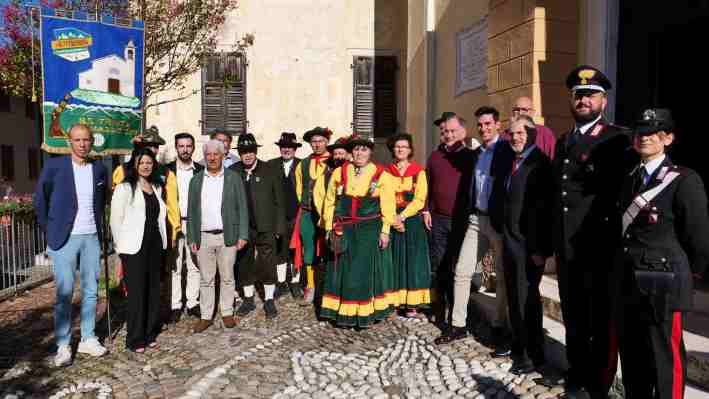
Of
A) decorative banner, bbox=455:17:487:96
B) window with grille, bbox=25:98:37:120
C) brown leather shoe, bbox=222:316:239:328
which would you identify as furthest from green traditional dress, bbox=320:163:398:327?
window with grille, bbox=25:98:37:120

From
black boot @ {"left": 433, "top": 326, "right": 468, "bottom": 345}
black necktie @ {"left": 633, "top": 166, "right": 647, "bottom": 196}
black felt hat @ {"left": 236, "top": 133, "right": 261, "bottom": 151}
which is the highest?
black felt hat @ {"left": 236, "top": 133, "right": 261, "bottom": 151}

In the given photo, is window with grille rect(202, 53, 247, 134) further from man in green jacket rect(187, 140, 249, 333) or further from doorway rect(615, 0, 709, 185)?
doorway rect(615, 0, 709, 185)

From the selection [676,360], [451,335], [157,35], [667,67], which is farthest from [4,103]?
[676,360]

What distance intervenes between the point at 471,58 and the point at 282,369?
6.09 metres

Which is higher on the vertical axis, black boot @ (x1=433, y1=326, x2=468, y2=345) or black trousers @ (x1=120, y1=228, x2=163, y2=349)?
black trousers @ (x1=120, y1=228, x2=163, y2=349)

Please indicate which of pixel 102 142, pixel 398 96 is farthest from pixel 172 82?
pixel 102 142

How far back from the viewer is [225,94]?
11773 mm

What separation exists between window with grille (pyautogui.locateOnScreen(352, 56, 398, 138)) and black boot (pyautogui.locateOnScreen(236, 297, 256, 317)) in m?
6.50

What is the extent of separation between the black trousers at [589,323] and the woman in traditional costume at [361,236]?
2094 mm

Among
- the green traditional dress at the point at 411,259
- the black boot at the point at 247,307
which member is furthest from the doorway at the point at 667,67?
the black boot at the point at 247,307

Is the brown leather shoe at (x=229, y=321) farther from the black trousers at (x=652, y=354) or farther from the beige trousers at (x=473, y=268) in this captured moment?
the black trousers at (x=652, y=354)

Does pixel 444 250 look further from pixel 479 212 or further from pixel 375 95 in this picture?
pixel 375 95

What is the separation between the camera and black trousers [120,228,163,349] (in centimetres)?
472

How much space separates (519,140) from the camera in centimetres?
398
